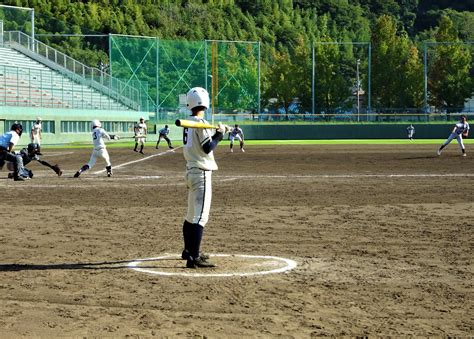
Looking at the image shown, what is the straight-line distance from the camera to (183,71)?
76.1m

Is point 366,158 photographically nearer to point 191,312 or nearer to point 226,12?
point 191,312

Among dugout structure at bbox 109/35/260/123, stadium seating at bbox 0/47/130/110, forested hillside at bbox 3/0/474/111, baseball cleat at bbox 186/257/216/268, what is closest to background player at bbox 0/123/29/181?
baseball cleat at bbox 186/257/216/268

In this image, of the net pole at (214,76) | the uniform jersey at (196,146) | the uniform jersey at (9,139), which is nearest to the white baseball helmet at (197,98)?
the uniform jersey at (196,146)

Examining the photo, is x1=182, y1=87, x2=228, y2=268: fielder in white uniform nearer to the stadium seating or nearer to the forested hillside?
the stadium seating

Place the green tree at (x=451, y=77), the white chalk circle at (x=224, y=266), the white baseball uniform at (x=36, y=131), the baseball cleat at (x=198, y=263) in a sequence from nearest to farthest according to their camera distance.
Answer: the white chalk circle at (x=224, y=266) → the baseball cleat at (x=198, y=263) → the white baseball uniform at (x=36, y=131) → the green tree at (x=451, y=77)

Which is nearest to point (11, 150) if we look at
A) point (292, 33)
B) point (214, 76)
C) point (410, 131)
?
point (410, 131)

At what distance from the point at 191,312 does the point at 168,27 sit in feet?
400

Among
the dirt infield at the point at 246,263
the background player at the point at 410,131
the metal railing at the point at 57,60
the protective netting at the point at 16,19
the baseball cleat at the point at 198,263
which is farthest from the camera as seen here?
the background player at the point at 410,131

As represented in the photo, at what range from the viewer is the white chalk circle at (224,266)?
31.5 ft

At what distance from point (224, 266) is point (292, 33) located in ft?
479

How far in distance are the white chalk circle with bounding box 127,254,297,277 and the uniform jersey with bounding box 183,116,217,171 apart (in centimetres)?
122

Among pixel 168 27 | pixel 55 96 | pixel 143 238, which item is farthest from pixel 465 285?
pixel 168 27

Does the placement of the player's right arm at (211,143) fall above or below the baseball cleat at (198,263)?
above

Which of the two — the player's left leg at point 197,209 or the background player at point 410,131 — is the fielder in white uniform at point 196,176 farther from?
the background player at point 410,131
